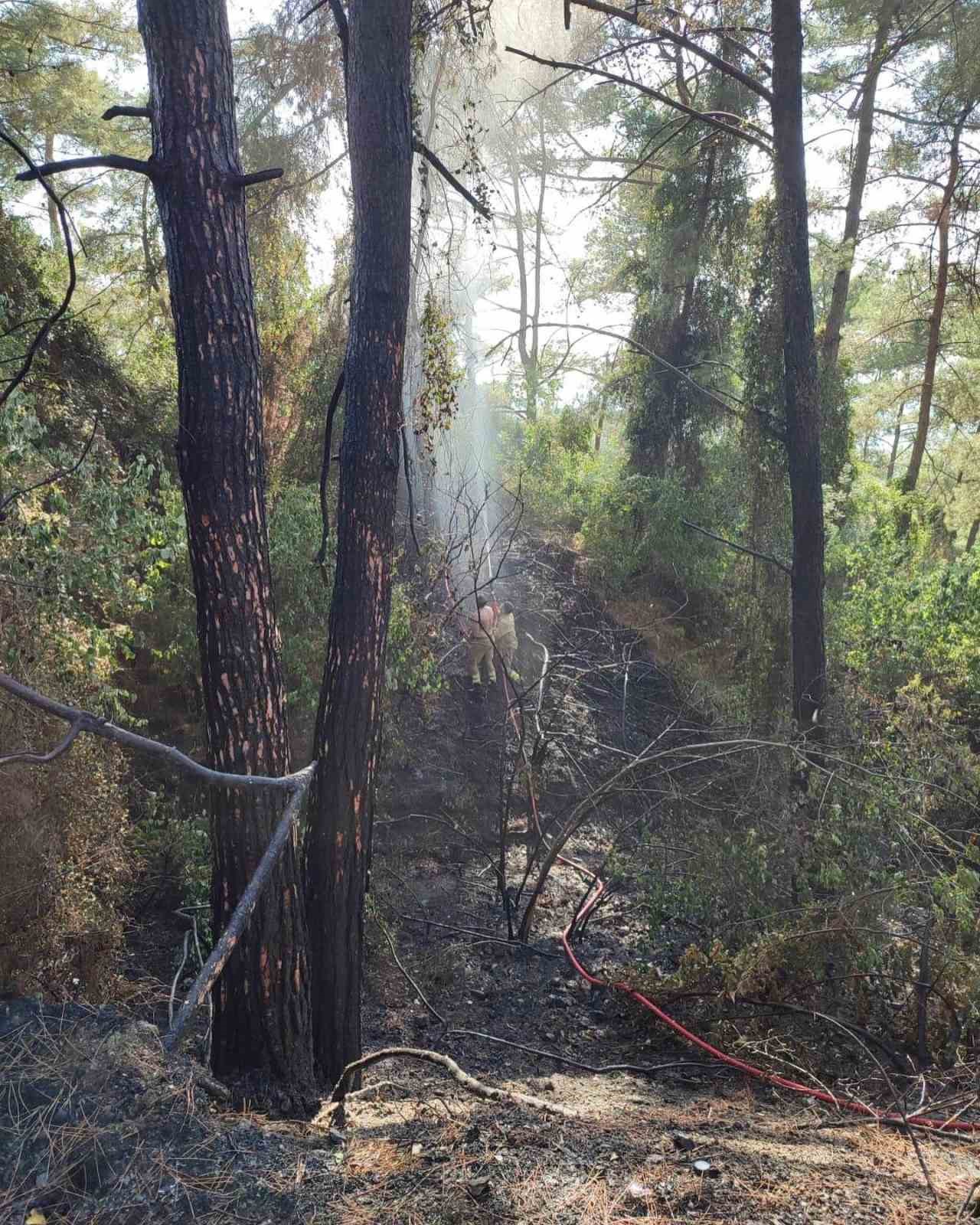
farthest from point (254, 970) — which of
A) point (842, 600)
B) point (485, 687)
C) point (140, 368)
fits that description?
point (842, 600)

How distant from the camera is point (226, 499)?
345 cm

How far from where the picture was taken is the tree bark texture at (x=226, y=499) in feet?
10.9

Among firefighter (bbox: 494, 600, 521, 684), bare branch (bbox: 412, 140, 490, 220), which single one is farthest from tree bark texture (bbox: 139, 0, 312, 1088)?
firefighter (bbox: 494, 600, 521, 684)

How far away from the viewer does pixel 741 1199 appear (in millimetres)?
2574

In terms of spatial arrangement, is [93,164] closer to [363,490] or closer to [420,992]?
[363,490]

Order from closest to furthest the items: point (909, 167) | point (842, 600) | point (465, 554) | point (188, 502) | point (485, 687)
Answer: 1. point (188, 502)
2. point (485, 687)
3. point (842, 600)
4. point (465, 554)
5. point (909, 167)

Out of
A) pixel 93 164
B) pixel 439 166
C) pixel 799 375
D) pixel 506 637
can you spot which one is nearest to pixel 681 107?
pixel 799 375

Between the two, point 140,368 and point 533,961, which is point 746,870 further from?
point 140,368

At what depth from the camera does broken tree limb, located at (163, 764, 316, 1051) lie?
2678 mm

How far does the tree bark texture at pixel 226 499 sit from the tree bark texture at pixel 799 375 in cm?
533

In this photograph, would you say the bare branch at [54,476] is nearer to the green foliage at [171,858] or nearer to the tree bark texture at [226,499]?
the tree bark texture at [226,499]

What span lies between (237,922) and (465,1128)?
1.08 metres

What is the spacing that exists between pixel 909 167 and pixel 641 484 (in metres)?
6.91

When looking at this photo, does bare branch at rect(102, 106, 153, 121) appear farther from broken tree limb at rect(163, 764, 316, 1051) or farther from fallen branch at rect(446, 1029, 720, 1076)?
fallen branch at rect(446, 1029, 720, 1076)
